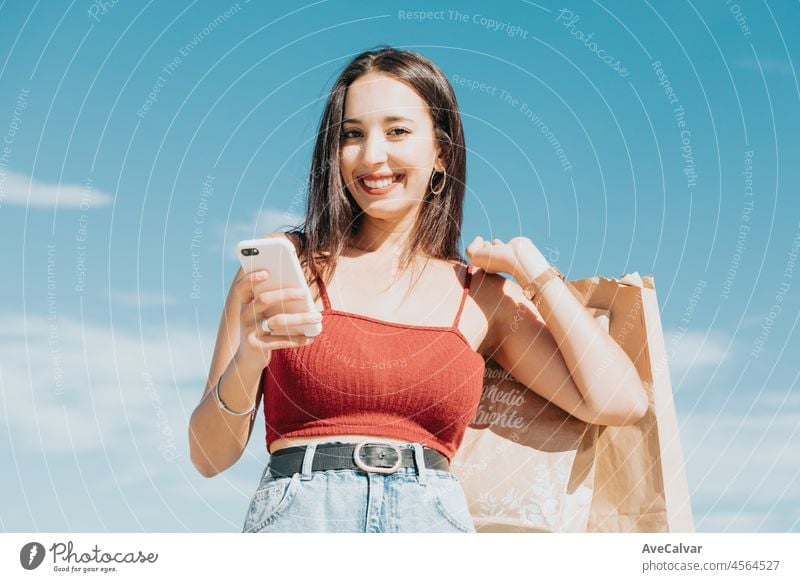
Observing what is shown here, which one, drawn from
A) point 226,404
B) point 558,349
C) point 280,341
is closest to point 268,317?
point 280,341

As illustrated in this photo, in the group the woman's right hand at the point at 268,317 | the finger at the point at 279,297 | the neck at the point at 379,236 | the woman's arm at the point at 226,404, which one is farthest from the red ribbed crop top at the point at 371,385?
the neck at the point at 379,236

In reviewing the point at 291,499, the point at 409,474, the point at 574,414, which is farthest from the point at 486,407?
the point at 291,499

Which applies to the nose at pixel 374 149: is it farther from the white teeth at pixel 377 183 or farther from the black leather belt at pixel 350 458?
the black leather belt at pixel 350 458

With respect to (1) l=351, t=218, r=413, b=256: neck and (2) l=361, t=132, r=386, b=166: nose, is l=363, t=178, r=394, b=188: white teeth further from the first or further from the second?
(1) l=351, t=218, r=413, b=256: neck

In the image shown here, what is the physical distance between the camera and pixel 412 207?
3.46 metres

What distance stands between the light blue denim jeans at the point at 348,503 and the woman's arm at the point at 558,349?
0.84 m

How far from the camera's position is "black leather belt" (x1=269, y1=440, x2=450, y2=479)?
2711 millimetres

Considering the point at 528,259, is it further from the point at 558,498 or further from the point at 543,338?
the point at 558,498

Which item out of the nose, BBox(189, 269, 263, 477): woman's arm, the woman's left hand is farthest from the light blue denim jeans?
the nose

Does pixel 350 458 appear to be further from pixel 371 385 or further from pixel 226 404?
pixel 226 404

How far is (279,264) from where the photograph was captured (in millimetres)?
2596

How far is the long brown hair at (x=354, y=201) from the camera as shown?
335cm
